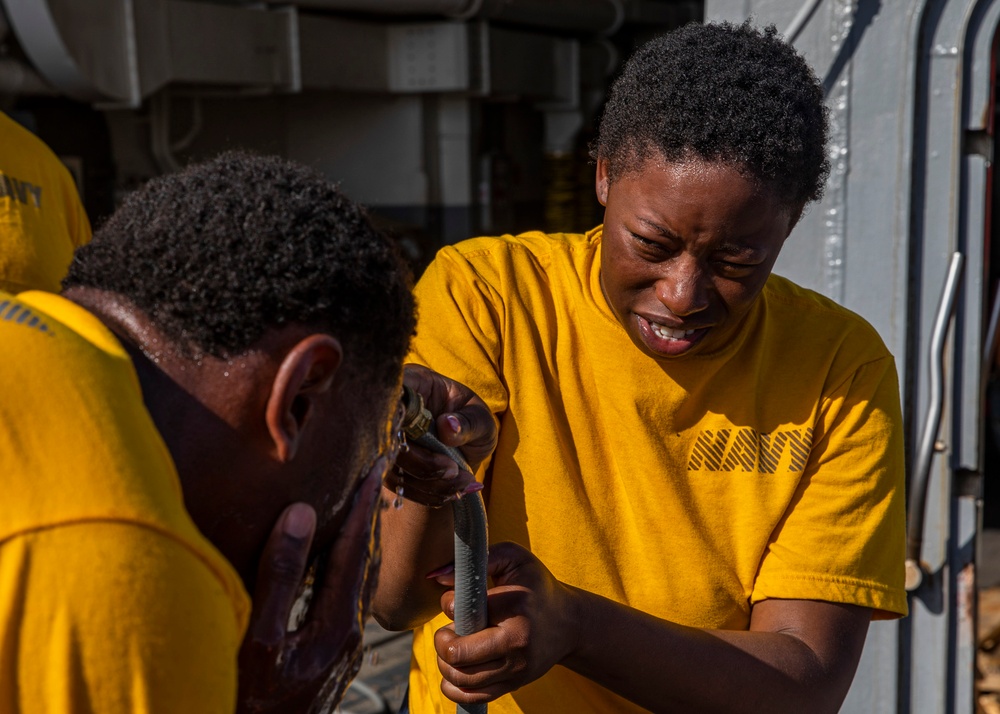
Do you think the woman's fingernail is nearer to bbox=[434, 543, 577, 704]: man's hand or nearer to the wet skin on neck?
bbox=[434, 543, 577, 704]: man's hand

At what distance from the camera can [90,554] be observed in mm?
818

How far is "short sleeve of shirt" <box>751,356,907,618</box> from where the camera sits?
1.72 metres

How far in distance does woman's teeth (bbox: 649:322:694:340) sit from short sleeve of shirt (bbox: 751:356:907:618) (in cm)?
25

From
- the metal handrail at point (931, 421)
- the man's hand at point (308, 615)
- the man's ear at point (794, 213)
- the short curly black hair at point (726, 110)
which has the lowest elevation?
the metal handrail at point (931, 421)

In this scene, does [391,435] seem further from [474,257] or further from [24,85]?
[24,85]

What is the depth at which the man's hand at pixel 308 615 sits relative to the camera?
104cm

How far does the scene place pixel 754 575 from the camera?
176 centimetres

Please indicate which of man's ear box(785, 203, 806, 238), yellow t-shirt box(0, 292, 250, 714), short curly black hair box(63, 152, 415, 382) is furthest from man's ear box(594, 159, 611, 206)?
yellow t-shirt box(0, 292, 250, 714)

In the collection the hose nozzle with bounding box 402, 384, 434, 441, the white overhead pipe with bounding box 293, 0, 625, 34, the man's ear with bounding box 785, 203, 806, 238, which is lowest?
the hose nozzle with bounding box 402, 384, 434, 441

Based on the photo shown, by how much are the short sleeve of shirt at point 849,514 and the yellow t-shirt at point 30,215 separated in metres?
1.50

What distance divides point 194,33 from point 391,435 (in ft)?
19.8

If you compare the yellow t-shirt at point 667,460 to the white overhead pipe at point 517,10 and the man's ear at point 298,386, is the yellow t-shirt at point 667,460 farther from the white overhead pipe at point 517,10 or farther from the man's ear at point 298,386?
the white overhead pipe at point 517,10

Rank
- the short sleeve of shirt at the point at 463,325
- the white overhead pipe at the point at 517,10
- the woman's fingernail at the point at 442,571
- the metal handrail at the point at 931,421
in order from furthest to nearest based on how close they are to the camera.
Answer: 1. the white overhead pipe at the point at 517,10
2. the metal handrail at the point at 931,421
3. the short sleeve of shirt at the point at 463,325
4. the woman's fingernail at the point at 442,571

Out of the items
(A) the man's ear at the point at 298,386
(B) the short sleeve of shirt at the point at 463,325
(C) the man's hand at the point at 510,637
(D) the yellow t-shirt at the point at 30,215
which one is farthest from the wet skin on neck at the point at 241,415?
(D) the yellow t-shirt at the point at 30,215
